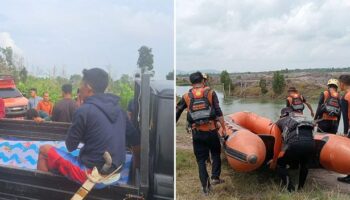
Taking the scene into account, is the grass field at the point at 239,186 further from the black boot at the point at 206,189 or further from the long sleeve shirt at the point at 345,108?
the long sleeve shirt at the point at 345,108

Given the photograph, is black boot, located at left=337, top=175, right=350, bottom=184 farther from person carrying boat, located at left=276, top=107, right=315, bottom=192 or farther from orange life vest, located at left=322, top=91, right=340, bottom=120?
orange life vest, located at left=322, top=91, right=340, bottom=120

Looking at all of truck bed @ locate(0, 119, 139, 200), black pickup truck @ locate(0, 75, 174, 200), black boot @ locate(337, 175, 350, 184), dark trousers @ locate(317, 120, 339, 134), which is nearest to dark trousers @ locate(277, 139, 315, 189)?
dark trousers @ locate(317, 120, 339, 134)

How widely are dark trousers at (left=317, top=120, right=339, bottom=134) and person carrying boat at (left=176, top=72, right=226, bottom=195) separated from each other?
2.14 feet

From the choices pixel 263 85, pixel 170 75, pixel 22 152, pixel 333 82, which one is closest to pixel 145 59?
pixel 170 75

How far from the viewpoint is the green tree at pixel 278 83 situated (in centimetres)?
217

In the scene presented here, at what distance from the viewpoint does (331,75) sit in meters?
2.23

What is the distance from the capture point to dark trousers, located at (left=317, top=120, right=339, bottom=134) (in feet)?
9.74

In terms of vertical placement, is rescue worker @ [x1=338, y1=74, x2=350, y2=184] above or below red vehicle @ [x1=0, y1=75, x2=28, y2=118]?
below

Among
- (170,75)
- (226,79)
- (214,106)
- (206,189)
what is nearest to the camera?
(170,75)

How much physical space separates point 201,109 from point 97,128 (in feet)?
3.11

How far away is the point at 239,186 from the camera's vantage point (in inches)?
114

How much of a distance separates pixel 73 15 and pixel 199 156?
130cm

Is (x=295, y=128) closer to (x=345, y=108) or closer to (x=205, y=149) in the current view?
(x=345, y=108)

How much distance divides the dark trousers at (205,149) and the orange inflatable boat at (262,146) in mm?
79
